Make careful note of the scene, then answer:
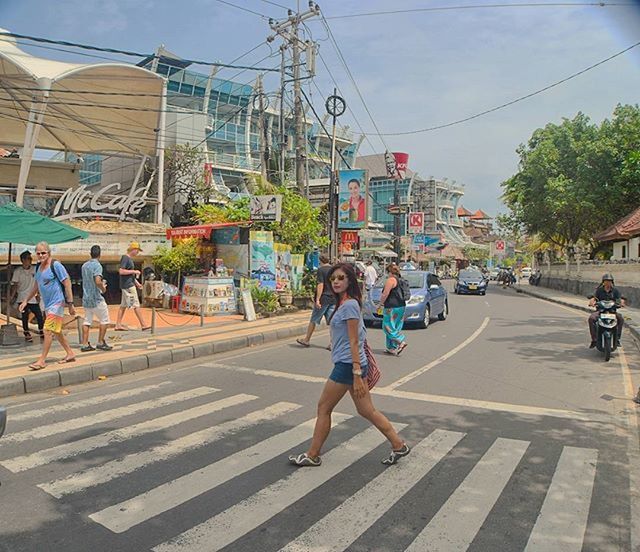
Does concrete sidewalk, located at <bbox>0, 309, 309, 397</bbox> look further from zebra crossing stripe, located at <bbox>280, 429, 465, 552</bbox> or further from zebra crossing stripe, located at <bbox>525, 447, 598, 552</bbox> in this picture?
zebra crossing stripe, located at <bbox>525, 447, 598, 552</bbox>

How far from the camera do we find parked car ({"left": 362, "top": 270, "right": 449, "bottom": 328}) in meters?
13.9

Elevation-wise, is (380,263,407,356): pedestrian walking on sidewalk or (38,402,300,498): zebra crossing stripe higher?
(380,263,407,356): pedestrian walking on sidewalk

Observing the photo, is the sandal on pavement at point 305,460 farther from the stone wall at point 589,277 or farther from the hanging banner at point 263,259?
the stone wall at point 589,277

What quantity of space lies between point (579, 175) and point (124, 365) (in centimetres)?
2880

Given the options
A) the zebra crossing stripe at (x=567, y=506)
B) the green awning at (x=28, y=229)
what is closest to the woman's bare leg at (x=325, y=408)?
the zebra crossing stripe at (x=567, y=506)

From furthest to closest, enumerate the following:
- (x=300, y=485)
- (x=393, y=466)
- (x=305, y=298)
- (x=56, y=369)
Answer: (x=305, y=298) → (x=56, y=369) → (x=393, y=466) → (x=300, y=485)

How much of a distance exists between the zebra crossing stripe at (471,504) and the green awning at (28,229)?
8561 millimetres

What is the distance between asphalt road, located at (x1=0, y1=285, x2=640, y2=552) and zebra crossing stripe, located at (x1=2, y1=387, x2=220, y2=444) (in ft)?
0.12

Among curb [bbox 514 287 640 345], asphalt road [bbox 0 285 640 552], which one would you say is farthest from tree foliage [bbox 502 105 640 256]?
asphalt road [bbox 0 285 640 552]

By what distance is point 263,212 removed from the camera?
607 inches

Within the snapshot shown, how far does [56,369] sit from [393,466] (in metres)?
5.55

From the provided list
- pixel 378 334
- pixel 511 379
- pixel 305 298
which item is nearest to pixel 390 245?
pixel 305 298

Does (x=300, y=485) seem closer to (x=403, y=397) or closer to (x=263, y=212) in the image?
(x=403, y=397)

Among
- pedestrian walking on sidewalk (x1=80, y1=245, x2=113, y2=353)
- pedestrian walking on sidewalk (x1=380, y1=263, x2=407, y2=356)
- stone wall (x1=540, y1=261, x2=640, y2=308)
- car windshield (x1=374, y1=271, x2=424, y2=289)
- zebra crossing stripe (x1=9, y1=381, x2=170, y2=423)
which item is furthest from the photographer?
stone wall (x1=540, y1=261, x2=640, y2=308)
